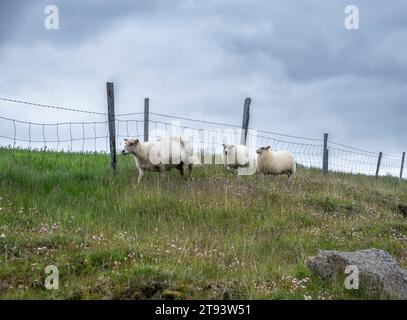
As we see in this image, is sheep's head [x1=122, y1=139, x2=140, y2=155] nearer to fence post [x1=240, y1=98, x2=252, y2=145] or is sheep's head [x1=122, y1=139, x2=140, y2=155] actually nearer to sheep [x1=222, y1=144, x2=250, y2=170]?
sheep [x1=222, y1=144, x2=250, y2=170]

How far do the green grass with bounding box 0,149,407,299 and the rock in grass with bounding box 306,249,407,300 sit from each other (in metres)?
0.22

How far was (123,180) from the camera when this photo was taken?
17.4 m

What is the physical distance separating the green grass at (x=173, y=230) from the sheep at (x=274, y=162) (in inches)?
37.5

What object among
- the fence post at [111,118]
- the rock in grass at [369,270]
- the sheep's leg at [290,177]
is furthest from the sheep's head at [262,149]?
the rock in grass at [369,270]

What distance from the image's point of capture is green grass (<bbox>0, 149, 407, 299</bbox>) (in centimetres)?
879

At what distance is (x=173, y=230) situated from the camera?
505 inches

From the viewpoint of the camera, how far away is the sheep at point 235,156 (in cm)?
2155

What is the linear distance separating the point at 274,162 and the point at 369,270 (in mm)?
13153

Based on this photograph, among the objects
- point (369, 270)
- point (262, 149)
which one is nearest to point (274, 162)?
point (262, 149)

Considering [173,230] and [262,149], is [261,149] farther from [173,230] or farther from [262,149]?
[173,230]

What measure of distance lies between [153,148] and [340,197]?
5704 millimetres
